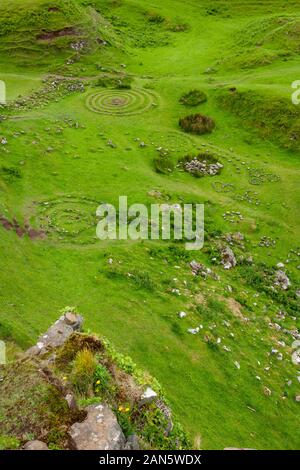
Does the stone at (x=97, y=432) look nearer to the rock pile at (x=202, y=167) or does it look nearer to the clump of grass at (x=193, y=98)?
the rock pile at (x=202, y=167)

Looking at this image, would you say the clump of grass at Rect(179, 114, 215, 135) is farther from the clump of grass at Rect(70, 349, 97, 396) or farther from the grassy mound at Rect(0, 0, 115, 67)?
the clump of grass at Rect(70, 349, 97, 396)

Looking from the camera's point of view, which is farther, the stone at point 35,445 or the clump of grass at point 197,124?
the clump of grass at point 197,124

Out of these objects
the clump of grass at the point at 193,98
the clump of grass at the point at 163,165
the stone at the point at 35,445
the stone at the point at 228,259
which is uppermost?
the stone at the point at 35,445

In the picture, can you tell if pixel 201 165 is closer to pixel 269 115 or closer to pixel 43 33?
pixel 269 115

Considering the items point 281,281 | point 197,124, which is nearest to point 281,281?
point 281,281

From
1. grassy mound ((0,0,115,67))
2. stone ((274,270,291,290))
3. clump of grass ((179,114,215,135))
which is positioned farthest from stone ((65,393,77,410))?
grassy mound ((0,0,115,67))

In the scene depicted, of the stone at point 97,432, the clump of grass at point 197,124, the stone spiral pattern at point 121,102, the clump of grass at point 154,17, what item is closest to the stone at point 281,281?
the stone at point 97,432
